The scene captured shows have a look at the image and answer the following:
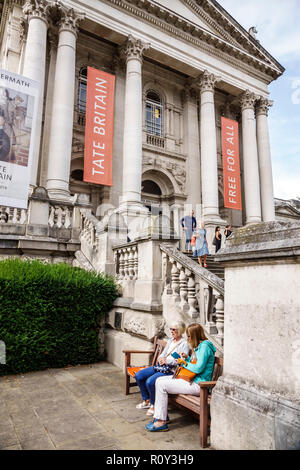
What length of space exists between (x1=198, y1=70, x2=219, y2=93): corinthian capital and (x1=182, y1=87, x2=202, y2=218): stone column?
1591mm

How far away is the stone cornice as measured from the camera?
52.1ft

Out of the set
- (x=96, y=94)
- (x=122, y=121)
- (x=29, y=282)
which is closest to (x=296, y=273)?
(x=29, y=282)

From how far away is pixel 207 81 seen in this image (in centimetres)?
1825

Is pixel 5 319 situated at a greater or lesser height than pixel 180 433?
greater

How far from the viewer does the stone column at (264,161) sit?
1975 cm

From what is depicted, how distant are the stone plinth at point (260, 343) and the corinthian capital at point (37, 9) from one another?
48.1ft

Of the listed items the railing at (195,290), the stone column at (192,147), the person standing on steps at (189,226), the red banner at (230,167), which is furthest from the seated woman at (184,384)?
the stone column at (192,147)

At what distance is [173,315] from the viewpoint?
5.02 metres

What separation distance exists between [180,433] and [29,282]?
11.8 ft

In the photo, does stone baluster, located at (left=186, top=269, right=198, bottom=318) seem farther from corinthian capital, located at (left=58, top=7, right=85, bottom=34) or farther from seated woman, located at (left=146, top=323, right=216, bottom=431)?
corinthian capital, located at (left=58, top=7, right=85, bottom=34)

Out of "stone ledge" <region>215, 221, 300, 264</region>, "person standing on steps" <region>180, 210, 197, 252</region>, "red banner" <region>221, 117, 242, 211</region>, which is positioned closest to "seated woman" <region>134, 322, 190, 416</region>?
"stone ledge" <region>215, 221, 300, 264</region>

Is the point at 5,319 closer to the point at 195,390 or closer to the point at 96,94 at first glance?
the point at 195,390

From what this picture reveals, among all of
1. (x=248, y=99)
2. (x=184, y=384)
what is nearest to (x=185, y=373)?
(x=184, y=384)

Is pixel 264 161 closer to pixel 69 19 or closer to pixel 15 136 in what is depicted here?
pixel 69 19
